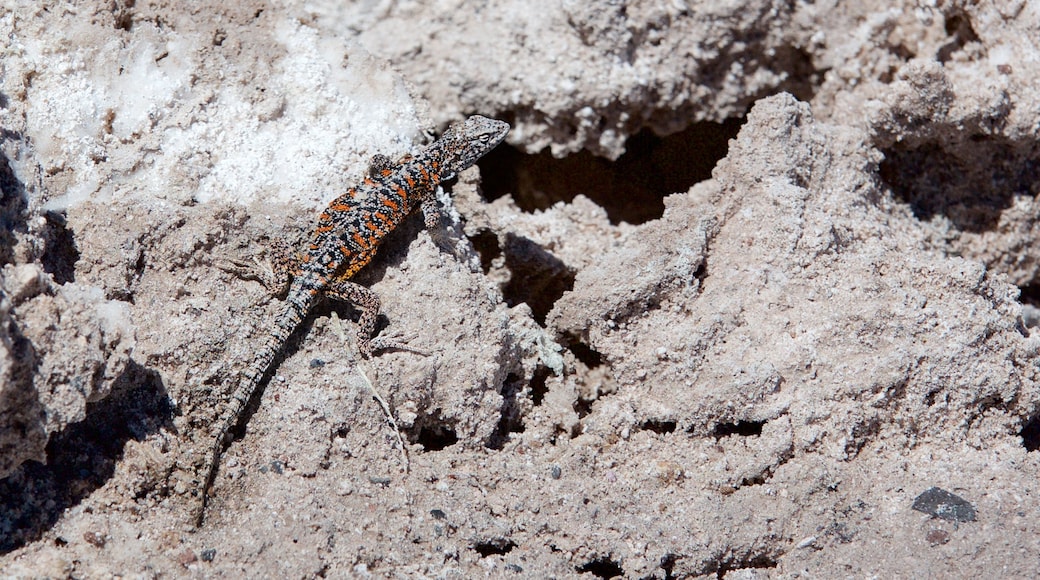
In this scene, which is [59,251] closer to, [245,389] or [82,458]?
[82,458]

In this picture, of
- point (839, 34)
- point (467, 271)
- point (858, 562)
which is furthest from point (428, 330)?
point (839, 34)

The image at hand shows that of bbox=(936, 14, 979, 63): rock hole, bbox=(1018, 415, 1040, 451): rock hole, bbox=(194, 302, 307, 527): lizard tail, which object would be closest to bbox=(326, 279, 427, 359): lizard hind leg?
bbox=(194, 302, 307, 527): lizard tail

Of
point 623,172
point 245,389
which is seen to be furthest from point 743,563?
point 623,172

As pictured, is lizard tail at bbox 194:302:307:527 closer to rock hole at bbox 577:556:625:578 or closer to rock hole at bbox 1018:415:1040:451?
rock hole at bbox 577:556:625:578

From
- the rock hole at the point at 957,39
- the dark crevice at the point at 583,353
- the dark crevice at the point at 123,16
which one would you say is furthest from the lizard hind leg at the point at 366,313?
the rock hole at the point at 957,39

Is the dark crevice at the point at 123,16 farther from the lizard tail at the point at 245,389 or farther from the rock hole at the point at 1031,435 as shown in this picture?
the rock hole at the point at 1031,435

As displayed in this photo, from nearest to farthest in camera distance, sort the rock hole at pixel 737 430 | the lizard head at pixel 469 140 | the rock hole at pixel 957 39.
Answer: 1. the rock hole at pixel 737 430
2. the lizard head at pixel 469 140
3. the rock hole at pixel 957 39
